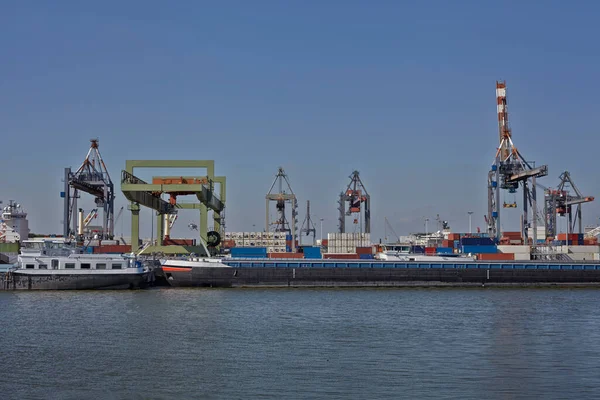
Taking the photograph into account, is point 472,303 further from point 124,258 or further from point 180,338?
point 124,258

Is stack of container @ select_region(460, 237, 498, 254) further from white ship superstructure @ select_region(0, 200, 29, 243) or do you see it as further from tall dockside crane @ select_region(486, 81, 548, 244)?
white ship superstructure @ select_region(0, 200, 29, 243)

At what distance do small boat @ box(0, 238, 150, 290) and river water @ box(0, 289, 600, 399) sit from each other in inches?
271

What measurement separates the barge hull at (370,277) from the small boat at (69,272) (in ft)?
13.3

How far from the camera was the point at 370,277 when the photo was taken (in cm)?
5303

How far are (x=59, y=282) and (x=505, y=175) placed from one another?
4180 centimetres

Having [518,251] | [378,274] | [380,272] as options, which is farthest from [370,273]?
[518,251]

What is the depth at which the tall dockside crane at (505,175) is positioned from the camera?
215 ft

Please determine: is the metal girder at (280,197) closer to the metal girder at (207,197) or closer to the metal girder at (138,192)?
the metal girder at (207,197)

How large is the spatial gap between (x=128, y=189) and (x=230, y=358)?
3014 centimetres

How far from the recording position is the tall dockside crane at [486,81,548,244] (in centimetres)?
6562

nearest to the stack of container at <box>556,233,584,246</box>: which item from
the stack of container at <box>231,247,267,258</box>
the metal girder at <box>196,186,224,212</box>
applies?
the stack of container at <box>231,247,267,258</box>

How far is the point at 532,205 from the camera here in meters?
66.9

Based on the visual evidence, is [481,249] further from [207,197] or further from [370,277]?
[207,197]

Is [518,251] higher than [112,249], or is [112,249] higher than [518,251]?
[112,249]
